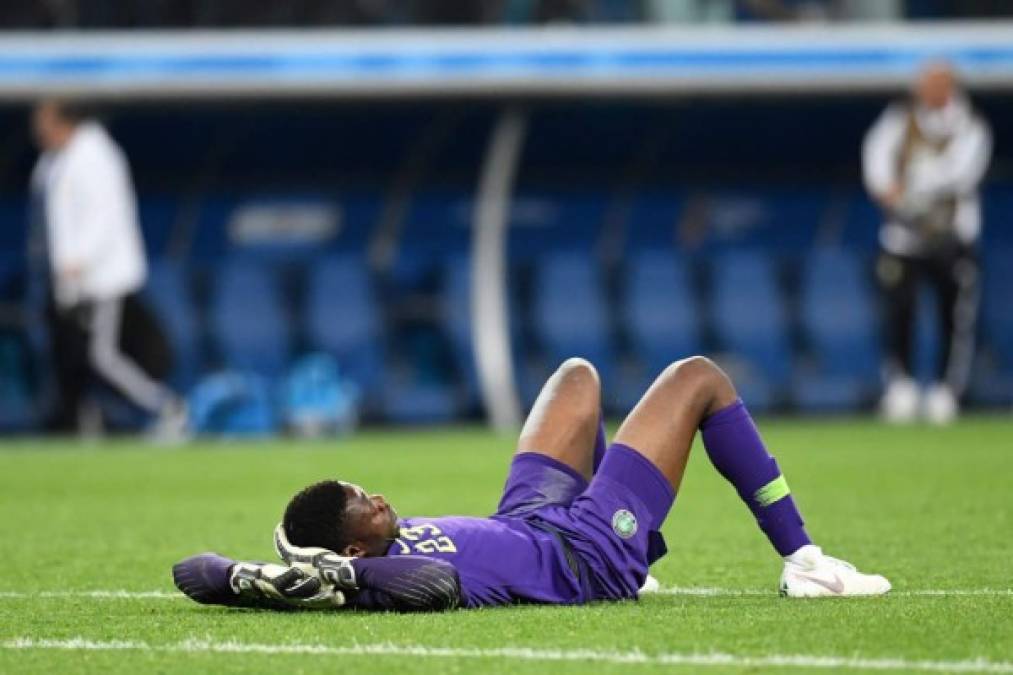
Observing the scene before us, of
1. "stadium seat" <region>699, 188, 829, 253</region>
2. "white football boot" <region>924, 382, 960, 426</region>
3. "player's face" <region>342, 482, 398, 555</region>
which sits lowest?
"white football boot" <region>924, 382, 960, 426</region>

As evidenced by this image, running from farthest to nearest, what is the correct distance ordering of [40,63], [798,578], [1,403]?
[1,403], [40,63], [798,578]

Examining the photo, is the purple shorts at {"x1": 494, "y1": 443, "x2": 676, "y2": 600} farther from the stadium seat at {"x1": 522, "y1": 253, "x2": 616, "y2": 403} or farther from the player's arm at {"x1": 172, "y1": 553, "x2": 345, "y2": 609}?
the stadium seat at {"x1": 522, "y1": 253, "x2": 616, "y2": 403}

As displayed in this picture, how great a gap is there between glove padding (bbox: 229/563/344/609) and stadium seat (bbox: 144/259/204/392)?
12.0 m

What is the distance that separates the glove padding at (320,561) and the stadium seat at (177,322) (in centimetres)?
1214

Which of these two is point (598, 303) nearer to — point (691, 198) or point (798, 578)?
point (691, 198)

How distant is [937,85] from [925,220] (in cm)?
128

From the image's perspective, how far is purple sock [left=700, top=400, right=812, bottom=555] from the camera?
6.89m

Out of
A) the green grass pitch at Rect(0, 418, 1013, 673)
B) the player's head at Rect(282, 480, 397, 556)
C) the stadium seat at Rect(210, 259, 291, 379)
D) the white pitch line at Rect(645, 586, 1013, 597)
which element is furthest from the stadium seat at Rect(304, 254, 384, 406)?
the player's head at Rect(282, 480, 397, 556)

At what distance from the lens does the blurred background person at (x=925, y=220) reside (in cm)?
1728

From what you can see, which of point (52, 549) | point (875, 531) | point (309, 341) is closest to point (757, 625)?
point (875, 531)

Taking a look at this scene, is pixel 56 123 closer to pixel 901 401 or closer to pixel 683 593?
pixel 901 401

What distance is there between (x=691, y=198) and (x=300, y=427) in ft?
14.1

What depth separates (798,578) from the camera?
22.8 ft

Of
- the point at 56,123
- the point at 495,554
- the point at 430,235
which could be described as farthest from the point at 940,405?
the point at 495,554
